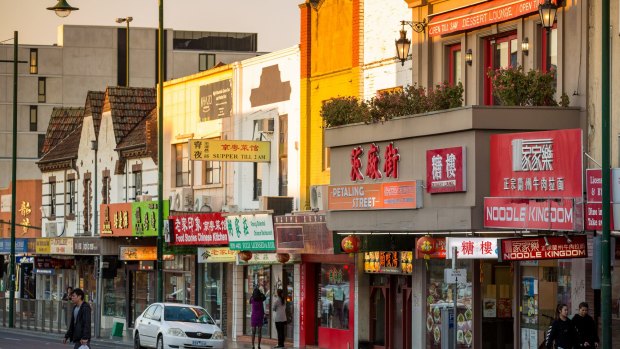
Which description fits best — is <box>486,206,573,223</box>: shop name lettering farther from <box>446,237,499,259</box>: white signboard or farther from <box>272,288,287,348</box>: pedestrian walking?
<box>272,288,287,348</box>: pedestrian walking

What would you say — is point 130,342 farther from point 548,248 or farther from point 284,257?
point 548,248

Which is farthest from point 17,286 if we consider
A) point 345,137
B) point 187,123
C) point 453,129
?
point 453,129

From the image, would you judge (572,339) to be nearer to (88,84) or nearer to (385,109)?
(385,109)

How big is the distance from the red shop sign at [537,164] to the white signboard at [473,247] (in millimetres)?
992

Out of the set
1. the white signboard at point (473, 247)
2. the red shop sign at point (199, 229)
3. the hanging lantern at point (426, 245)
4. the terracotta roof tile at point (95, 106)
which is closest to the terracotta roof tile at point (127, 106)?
the terracotta roof tile at point (95, 106)

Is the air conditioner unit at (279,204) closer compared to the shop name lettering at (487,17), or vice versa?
the shop name lettering at (487,17)

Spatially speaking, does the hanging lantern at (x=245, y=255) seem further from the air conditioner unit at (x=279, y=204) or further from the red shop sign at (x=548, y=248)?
the red shop sign at (x=548, y=248)

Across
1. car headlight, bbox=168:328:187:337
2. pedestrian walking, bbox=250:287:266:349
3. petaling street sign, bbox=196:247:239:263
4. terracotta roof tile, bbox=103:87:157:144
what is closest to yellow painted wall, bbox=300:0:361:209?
pedestrian walking, bbox=250:287:266:349

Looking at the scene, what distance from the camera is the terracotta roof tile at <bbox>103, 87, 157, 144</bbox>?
56.8 m

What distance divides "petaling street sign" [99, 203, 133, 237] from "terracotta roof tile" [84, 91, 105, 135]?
588 centimetres

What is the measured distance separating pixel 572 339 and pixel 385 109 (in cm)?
887

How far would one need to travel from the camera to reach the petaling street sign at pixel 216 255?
4534cm

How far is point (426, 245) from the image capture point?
103 feet

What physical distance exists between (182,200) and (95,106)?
11.5 metres
